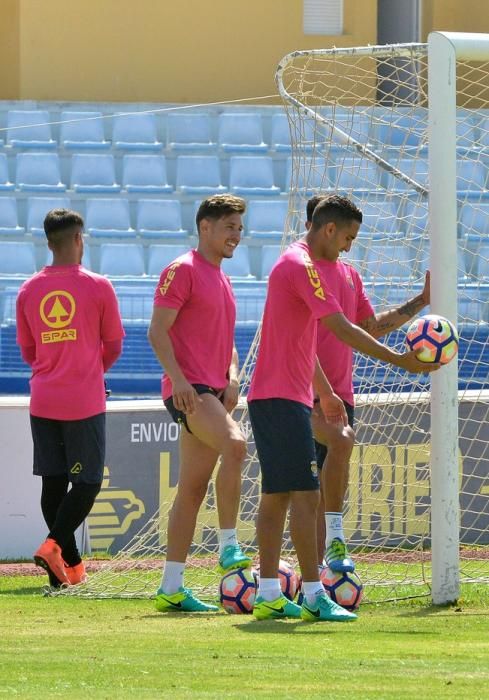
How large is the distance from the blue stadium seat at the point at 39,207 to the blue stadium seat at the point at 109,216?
29 centimetres

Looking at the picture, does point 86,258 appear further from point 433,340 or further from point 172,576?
point 433,340

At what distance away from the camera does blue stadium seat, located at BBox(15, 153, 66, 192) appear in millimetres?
16297

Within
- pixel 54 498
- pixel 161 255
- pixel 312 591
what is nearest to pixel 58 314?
pixel 54 498

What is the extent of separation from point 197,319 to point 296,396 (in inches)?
30.0

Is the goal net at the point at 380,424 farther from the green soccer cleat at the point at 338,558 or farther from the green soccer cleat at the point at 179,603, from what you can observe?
the green soccer cleat at the point at 338,558

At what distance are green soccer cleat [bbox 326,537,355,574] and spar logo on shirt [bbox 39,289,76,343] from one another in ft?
6.11

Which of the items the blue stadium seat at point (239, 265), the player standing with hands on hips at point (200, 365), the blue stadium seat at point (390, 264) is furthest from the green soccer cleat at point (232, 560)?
the blue stadium seat at point (239, 265)

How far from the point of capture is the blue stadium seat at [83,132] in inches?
664

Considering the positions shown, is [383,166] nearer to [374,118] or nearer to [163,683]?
[374,118]

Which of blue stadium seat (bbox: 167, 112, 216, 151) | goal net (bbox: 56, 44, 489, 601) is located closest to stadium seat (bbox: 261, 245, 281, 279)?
blue stadium seat (bbox: 167, 112, 216, 151)

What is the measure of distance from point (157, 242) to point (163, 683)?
1158cm

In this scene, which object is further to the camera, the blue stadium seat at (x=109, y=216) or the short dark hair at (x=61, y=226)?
the blue stadium seat at (x=109, y=216)

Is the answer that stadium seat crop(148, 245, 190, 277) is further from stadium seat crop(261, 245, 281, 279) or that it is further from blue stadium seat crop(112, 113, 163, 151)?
blue stadium seat crop(112, 113, 163, 151)

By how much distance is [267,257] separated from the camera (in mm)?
15609
